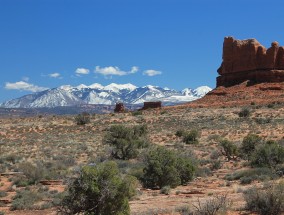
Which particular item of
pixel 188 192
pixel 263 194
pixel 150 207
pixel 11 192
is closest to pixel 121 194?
pixel 150 207

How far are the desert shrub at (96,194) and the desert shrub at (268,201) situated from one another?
305 cm

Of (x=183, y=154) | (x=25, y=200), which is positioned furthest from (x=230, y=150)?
(x=25, y=200)

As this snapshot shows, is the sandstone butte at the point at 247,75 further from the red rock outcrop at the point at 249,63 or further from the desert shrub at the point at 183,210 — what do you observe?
the desert shrub at the point at 183,210

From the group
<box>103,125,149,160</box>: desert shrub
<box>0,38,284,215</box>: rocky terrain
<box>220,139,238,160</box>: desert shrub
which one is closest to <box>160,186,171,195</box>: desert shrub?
<box>0,38,284,215</box>: rocky terrain

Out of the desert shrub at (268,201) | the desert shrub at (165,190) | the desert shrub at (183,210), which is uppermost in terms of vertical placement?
the desert shrub at (268,201)

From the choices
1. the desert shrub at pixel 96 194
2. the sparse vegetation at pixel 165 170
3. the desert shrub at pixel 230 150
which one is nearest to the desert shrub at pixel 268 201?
the sparse vegetation at pixel 165 170

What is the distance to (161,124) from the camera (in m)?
51.9

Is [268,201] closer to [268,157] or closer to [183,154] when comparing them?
[268,157]

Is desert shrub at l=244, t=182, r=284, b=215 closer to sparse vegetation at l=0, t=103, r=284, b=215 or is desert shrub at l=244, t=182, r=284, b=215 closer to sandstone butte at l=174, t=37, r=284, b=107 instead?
sparse vegetation at l=0, t=103, r=284, b=215

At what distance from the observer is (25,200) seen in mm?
13820

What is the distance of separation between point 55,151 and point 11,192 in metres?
13.6

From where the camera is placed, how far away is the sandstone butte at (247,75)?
7334 centimetres

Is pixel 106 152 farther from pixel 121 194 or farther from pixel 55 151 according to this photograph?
pixel 121 194

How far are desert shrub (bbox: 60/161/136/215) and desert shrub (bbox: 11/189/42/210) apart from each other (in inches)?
128
